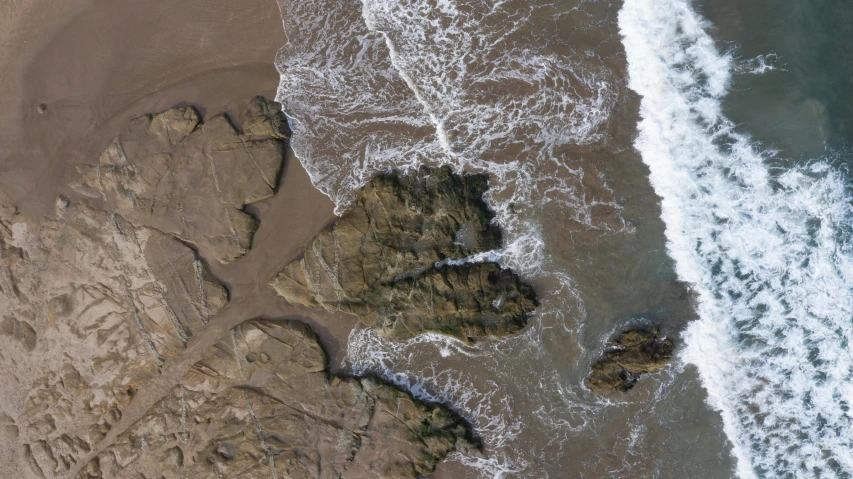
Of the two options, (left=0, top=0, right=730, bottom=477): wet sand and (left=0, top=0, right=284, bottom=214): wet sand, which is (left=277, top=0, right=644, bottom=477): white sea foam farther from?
(left=0, top=0, right=284, bottom=214): wet sand

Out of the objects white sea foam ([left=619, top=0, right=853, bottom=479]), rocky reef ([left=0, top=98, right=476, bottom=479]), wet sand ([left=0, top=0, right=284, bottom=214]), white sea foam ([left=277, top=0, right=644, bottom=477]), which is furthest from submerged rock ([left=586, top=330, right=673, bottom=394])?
wet sand ([left=0, top=0, right=284, bottom=214])

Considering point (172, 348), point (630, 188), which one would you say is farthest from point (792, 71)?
point (172, 348)

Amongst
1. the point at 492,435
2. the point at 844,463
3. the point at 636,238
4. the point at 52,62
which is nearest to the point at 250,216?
the point at 52,62

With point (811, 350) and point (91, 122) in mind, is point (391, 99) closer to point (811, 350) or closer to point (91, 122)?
point (91, 122)

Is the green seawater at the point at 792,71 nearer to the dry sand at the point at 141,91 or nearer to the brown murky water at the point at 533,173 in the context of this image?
the brown murky water at the point at 533,173

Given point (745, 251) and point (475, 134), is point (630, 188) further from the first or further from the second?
point (475, 134)

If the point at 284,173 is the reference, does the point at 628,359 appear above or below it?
below
